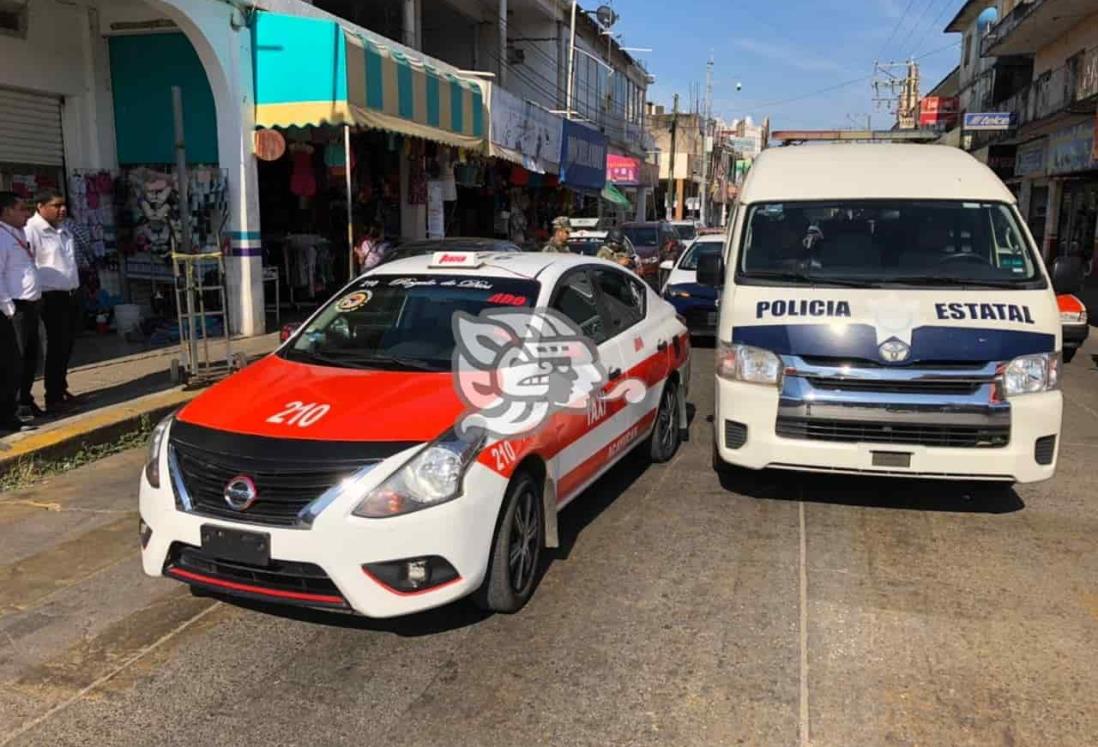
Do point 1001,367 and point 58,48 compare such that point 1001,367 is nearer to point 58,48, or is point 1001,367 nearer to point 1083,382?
point 1083,382

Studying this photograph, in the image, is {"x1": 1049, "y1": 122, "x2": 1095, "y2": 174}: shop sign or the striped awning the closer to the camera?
the striped awning

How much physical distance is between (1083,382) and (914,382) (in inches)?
262

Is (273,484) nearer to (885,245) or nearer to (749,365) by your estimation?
(749,365)

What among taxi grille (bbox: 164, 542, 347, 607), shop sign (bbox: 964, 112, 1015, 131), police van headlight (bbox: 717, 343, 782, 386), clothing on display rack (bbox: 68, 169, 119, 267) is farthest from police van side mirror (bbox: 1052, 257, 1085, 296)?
shop sign (bbox: 964, 112, 1015, 131)

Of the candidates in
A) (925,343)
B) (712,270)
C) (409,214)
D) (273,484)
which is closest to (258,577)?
(273,484)

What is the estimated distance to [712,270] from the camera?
6.40 m

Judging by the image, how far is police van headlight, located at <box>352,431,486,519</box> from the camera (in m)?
3.40

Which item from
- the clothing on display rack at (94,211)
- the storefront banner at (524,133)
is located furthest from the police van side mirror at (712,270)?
the storefront banner at (524,133)

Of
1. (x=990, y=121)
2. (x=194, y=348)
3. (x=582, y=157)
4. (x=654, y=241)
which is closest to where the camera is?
(x=194, y=348)

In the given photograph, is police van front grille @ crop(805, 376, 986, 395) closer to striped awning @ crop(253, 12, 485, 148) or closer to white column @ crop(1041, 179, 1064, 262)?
striped awning @ crop(253, 12, 485, 148)

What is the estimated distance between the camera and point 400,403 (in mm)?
3896

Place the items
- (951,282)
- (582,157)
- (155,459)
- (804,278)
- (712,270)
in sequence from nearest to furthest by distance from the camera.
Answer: (155,459)
(951,282)
(804,278)
(712,270)
(582,157)

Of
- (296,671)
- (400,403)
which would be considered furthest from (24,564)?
(400,403)

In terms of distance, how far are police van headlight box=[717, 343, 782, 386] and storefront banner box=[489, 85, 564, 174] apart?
37.6 feet
